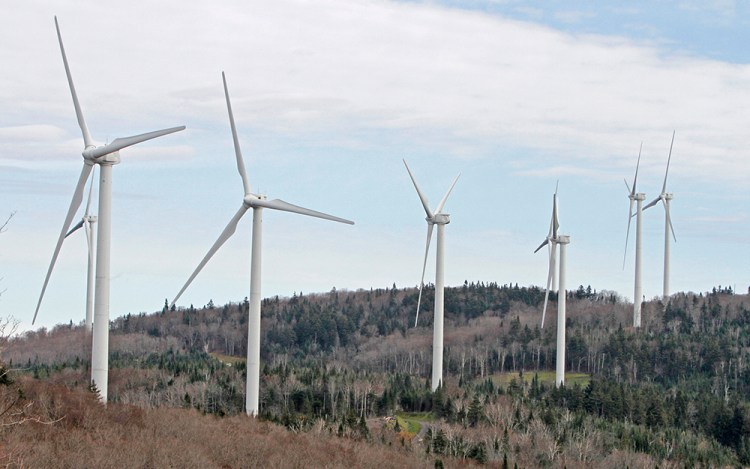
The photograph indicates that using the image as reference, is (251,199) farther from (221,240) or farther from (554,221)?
(554,221)

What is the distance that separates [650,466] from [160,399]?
5476 centimetres

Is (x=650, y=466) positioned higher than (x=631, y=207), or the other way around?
(x=631, y=207)

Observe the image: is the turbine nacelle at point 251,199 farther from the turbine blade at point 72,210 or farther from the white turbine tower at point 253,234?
the turbine blade at point 72,210

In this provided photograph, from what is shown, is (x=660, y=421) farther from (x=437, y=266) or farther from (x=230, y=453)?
(x=230, y=453)

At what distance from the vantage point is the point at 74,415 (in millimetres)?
72812

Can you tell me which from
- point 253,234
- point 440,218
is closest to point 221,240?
point 253,234

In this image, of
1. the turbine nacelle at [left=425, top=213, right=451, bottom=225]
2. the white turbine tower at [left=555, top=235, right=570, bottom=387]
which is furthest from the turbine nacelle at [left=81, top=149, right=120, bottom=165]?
the white turbine tower at [left=555, top=235, right=570, bottom=387]

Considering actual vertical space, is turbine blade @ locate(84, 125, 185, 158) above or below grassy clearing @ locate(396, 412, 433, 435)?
above

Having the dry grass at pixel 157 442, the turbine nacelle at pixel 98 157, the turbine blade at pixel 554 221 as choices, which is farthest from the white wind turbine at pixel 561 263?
the turbine nacelle at pixel 98 157

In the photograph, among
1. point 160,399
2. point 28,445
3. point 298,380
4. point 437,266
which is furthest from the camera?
point 298,380

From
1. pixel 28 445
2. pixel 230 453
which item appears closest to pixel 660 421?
pixel 230 453

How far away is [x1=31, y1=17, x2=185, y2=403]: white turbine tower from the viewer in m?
72.4

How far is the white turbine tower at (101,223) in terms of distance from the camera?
72375 millimetres

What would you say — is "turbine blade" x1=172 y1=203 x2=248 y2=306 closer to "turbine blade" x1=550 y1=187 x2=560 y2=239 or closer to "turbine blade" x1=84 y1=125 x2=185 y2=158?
"turbine blade" x1=84 y1=125 x2=185 y2=158
